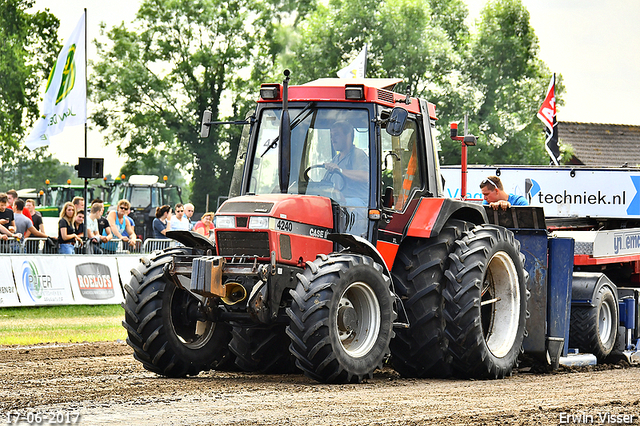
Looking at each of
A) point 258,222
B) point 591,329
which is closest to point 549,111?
point 591,329

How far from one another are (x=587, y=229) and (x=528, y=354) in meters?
3.63

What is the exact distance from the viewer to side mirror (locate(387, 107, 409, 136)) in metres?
7.91

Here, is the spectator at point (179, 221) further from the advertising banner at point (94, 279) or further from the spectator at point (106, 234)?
the advertising banner at point (94, 279)

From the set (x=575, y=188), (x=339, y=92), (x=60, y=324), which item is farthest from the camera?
(x=575, y=188)

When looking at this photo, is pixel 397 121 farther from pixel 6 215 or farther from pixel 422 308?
pixel 6 215

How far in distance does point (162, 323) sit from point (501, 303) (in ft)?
10.7

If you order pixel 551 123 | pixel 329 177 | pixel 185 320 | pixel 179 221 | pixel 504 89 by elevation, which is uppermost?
pixel 504 89

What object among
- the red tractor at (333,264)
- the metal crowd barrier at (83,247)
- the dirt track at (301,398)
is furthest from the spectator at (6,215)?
the red tractor at (333,264)

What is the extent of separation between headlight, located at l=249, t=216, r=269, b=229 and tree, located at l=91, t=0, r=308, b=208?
131 feet

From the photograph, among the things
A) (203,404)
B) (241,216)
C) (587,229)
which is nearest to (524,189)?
(587,229)

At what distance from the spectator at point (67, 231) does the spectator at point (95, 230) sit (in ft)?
1.38

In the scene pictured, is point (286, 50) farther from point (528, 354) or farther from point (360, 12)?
point (528, 354)

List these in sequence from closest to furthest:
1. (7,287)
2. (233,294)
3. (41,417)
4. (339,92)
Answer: (41,417)
(233,294)
(339,92)
(7,287)

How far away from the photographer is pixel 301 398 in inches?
267
